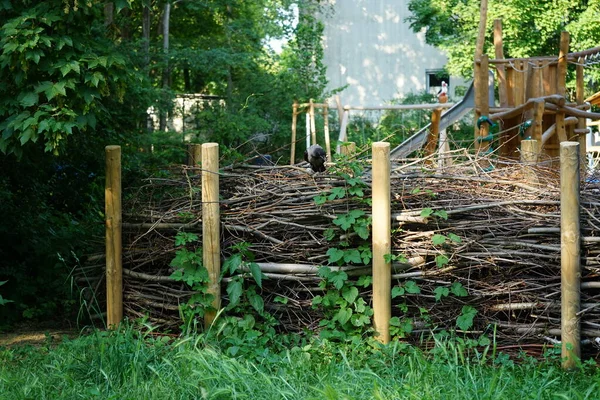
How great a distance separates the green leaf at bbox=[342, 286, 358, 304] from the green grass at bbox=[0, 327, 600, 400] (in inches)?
13.1

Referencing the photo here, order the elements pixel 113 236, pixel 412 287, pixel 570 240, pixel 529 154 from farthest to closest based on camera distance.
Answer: pixel 529 154 < pixel 113 236 < pixel 412 287 < pixel 570 240

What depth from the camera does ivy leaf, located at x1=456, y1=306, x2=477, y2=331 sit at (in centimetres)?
589

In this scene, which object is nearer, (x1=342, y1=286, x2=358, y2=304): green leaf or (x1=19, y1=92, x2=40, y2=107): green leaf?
(x1=342, y1=286, x2=358, y2=304): green leaf

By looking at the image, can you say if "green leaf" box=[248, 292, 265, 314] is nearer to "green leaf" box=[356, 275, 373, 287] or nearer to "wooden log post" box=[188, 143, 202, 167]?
"green leaf" box=[356, 275, 373, 287]

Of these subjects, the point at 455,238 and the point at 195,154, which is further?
the point at 195,154

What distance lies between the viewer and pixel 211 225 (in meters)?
6.40

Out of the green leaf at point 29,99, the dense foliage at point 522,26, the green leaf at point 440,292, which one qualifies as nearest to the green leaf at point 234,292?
the green leaf at point 440,292

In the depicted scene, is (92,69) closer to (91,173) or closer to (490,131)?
(91,173)

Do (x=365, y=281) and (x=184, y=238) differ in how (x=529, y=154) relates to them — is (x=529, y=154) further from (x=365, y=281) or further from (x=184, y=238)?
(x=184, y=238)

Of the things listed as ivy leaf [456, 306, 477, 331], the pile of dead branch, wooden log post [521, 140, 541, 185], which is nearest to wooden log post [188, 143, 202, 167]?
the pile of dead branch

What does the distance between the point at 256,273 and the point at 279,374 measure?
111cm

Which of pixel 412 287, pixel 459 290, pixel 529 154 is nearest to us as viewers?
pixel 459 290

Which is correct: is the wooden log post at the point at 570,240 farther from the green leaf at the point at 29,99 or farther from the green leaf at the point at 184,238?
the green leaf at the point at 29,99

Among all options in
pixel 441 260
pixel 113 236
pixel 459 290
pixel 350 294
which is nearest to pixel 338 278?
pixel 350 294
